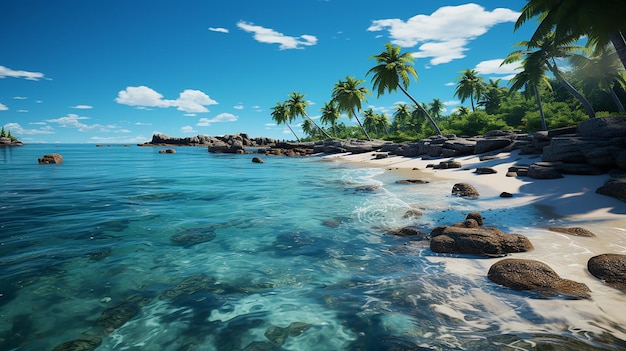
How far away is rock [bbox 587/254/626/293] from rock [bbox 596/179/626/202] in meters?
4.69

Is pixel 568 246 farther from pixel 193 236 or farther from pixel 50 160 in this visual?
pixel 50 160

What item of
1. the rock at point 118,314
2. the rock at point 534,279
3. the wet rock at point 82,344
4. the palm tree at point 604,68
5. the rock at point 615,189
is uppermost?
the palm tree at point 604,68

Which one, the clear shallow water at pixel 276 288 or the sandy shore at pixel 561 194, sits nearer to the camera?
the clear shallow water at pixel 276 288

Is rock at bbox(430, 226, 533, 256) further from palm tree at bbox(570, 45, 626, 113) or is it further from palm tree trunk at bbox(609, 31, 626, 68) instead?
palm tree at bbox(570, 45, 626, 113)

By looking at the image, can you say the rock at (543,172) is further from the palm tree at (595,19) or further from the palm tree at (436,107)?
the palm tree at (436,107)

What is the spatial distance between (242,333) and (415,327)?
75.9 inches

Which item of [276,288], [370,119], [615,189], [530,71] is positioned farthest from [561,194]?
[370,119]

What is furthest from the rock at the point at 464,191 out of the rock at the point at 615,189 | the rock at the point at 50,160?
the rock at the point at 50,160

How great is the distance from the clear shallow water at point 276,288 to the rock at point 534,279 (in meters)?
0.17

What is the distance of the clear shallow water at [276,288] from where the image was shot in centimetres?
321

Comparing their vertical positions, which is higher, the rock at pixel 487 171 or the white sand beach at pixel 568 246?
the rock at pixel 487 171

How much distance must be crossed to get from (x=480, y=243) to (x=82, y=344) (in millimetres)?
5752

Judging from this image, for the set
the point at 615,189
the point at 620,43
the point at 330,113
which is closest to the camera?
the point at 615,189

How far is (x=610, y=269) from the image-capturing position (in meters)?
4.11
